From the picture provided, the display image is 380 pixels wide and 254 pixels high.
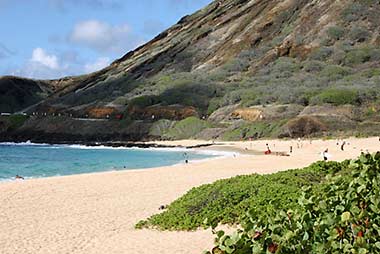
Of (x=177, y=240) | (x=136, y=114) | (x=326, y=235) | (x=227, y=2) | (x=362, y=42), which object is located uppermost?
(x=227, y=2)

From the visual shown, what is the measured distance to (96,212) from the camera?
1934 centimetres

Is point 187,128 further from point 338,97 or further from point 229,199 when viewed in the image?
point 229,199

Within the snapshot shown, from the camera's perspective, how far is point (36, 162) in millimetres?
55188

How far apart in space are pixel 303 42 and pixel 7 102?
88847 mm

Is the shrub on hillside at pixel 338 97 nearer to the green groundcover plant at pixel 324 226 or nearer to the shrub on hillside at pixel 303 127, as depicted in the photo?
the shrub on hillside at pixel 303 127

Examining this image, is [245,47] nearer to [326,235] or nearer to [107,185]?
[107,185]

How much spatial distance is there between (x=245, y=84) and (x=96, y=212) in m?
78.9

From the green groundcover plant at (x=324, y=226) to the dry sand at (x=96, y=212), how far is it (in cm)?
878

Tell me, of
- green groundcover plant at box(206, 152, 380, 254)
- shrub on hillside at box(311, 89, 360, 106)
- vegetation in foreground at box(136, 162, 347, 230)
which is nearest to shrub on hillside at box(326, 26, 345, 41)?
shrub on hillside at box(311, 89, 360, 106)

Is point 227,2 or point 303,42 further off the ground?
point 227,2

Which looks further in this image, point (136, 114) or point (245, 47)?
point (245, 47)

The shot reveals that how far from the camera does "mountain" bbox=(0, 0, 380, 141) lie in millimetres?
75812

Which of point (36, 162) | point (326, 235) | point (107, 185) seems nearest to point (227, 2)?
point (36, 162)

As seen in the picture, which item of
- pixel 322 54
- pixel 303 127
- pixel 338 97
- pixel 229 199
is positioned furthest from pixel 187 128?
pixel 229 199
